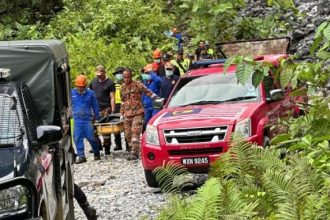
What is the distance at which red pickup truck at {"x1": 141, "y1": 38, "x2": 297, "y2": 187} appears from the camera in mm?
11188

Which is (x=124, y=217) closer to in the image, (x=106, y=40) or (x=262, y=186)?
(x=262, y=186)

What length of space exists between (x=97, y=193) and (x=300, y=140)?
5.23 m

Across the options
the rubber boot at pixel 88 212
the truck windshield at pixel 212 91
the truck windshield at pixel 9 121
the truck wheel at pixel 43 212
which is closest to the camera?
the truck wheel at pixel 43 212

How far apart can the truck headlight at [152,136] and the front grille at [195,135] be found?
18 centimetres

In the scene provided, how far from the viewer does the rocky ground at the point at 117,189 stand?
34.4 feet

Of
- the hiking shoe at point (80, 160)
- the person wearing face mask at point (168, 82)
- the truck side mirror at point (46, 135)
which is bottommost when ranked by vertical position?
the hiking shoe at point (80, 160)

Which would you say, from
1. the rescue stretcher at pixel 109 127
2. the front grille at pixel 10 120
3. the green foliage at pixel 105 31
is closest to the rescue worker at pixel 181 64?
the rescue stretcher at pixel 109 127

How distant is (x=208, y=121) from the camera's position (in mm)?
11250

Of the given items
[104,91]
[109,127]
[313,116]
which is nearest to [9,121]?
[313,116]

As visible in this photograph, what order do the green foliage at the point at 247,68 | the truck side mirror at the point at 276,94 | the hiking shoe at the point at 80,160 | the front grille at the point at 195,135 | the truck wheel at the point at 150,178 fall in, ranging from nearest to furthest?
1. the green foliage at the point at 247,68
2. the front grille at the point at 195,135
3. the truck side mirror at the point at 276,94
4. the truck wheel at the point at 150,178
5. the hiking shoe at the point at 80,160

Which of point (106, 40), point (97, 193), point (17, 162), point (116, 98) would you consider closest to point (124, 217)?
point (97, 193)

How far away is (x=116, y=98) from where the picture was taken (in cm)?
1741

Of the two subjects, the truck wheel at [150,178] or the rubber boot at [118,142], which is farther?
the rubber boot at [118,142]

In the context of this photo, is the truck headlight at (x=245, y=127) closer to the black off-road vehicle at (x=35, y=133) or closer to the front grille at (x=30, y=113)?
the black off-road vehicle at (x=35, y=133)
